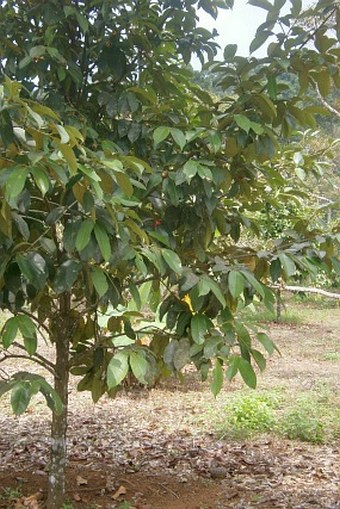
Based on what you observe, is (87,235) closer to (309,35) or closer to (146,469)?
(309,35)

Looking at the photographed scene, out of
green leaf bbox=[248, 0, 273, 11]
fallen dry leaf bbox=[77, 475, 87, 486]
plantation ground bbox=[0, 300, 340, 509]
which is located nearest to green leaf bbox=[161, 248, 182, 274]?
green leaf bbox=[248, 0, 273, 11]

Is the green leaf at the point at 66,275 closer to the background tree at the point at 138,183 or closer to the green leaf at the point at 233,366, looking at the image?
the background tree at the point at 138,183

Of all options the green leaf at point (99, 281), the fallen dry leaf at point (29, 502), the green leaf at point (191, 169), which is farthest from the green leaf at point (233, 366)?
the fallen dry leaf at point (29, 502)

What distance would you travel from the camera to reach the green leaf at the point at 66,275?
179 cm

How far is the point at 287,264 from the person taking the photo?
2.04 metres

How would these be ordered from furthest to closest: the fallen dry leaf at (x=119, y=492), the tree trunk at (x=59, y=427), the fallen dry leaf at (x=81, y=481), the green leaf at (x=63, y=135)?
1. the fallen dry leaf at (x=81, y=481)
2. the fallen dry leaf at (x=119, y=492)
3. the tree trunk at (x=59, y=427)
4. the green leaf at (x=63, y=135)

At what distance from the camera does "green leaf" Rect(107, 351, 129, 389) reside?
188cm

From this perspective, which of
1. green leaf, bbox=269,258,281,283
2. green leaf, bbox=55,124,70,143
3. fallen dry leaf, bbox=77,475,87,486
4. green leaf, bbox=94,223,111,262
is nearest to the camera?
green leaf, bbox=55,124,70,143

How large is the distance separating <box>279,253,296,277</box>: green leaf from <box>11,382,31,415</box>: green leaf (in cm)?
96

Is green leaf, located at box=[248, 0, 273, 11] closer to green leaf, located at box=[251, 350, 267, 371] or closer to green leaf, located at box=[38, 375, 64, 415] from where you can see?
green leaf, located at box=[251, 350, 267, 371]

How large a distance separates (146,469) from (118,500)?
50 centimetres

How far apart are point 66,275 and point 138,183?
37cm

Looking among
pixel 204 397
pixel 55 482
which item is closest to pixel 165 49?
pixel 55 482

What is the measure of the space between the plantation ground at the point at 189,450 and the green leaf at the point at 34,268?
4.74 ft
